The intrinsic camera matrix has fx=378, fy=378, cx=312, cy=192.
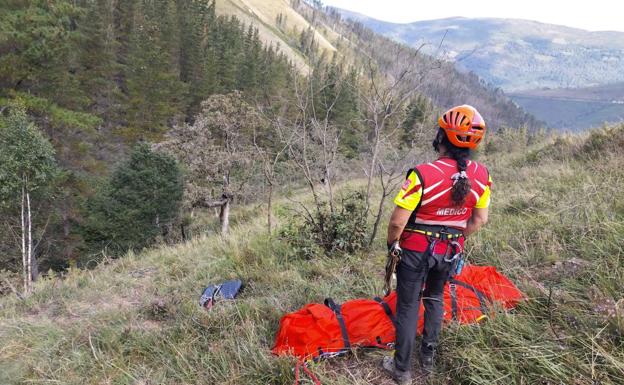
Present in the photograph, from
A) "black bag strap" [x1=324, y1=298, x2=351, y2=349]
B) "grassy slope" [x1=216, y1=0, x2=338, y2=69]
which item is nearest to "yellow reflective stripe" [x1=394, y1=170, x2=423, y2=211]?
"black bag strap" [x1=324, y1=298, x2=351, y2=349]

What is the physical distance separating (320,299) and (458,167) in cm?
199

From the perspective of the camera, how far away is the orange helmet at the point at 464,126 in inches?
89.0

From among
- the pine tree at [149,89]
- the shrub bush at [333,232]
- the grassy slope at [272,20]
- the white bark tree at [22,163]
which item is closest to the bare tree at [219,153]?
the white bark tree at [22,163]

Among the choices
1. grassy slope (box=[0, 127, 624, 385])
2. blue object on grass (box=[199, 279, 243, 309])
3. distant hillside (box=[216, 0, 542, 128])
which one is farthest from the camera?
distant hillside (box=[216, 0, 542, 128])

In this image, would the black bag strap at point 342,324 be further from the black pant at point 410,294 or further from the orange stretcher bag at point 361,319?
the black pant at point 410,294

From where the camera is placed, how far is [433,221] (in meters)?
2.40

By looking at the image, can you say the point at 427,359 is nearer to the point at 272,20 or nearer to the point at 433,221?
the point at 433,221

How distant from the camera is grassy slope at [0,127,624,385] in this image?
2.25 meters

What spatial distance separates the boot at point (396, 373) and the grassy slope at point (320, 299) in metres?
0.08

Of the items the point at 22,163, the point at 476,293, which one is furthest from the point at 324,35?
the point at 476,293

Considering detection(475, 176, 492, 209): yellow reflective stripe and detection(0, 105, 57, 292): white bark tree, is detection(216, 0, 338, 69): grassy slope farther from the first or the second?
detection(475, 176, 492, 209): yellow reflective stripe

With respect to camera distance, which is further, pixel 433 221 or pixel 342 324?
pixel 342 324

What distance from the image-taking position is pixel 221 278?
4.92 m

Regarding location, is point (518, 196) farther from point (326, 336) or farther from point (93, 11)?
point (93, 11)
